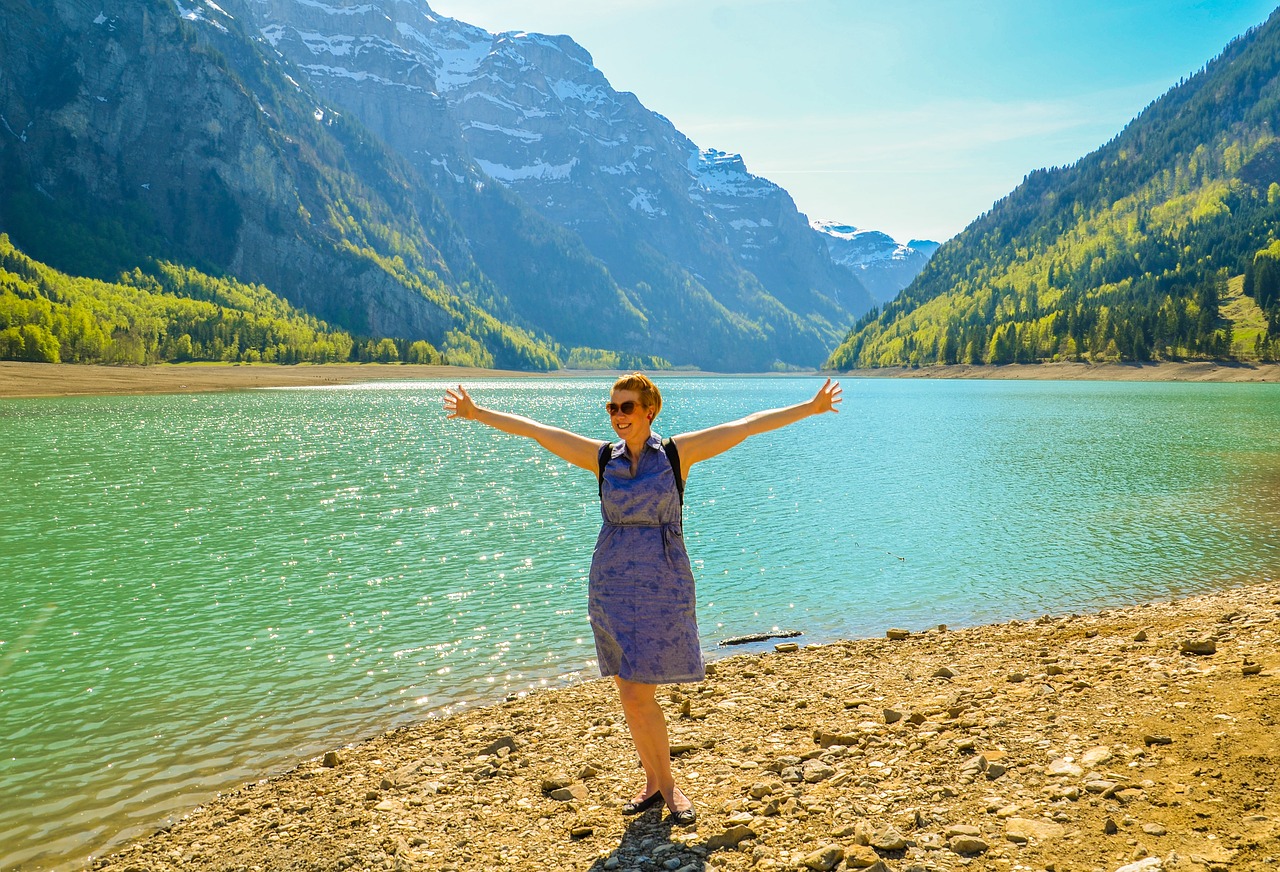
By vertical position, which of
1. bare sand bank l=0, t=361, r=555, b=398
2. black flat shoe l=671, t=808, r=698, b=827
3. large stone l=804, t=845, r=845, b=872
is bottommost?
black flat shoe l=671, t=808, r=698, b=827

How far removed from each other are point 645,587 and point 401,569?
18895 mm

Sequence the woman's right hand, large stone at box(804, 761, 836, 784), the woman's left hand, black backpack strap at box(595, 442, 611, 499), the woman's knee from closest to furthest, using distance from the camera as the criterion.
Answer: black backpack strap at box(595, 442, 611, 499) < the woman's knee < the woman's left hand < the woman's right hand < large stone at box(804, 761, 836, 784)

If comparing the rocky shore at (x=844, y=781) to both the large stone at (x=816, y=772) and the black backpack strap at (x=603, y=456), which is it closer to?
the large stone at (x=816, y=772)

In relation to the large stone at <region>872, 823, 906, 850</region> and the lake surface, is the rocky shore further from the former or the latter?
the lake surface

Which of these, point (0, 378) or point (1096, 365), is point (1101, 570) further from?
point (1096, 365)

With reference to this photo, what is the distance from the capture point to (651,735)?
316 inches

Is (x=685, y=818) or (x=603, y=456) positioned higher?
(x=603, y=456)

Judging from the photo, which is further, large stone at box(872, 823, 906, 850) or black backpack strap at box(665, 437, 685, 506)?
black backpack strap at box(665, 437, 685, 506)

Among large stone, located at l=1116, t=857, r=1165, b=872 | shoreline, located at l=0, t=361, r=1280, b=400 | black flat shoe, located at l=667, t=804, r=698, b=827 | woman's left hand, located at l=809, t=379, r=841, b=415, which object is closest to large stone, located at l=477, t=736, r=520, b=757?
black flat shoe, located at l=667, t=804, r=698, b=827

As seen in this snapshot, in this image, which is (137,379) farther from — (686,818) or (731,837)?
(731,837)

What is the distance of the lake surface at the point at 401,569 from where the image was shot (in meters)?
13.1

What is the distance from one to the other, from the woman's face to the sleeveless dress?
0.20m

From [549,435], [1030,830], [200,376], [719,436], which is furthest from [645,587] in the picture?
[200,376]

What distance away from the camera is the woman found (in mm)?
7430
